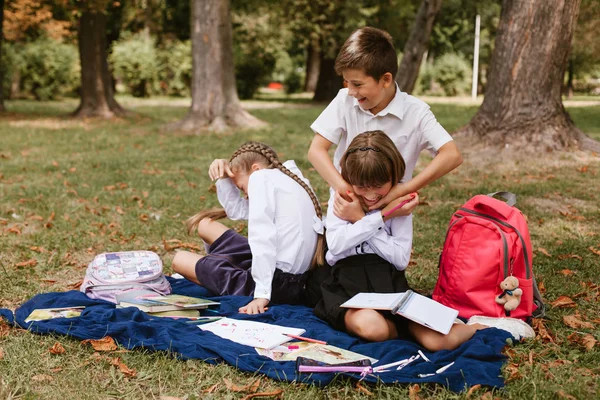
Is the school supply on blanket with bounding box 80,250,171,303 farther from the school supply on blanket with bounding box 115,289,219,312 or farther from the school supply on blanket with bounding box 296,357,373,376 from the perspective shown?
the school supply on blanket with bounding box 296,357,373,376

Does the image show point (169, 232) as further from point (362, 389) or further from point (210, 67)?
point (210, 67)

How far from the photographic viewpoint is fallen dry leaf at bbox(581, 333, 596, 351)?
10.9 feet

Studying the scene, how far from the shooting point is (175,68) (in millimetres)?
26438

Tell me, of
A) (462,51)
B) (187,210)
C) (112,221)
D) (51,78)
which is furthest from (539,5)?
(462,51)

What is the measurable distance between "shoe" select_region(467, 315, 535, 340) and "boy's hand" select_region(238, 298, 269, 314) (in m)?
1.20

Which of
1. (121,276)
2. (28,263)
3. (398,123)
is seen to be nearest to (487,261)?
(398,123)

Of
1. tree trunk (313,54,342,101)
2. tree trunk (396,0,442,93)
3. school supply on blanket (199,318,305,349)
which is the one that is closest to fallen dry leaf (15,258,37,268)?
school supply on blanket (199,318,305,349)

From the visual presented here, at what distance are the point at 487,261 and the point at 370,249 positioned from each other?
68 centimetres

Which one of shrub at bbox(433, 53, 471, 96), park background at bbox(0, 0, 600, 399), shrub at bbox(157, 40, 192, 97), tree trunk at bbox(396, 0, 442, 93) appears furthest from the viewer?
shrub at bbox(433, 53, 471, 96)

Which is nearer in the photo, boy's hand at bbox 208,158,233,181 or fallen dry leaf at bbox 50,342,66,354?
fallen dry leaf at bbox 50,342,66,354

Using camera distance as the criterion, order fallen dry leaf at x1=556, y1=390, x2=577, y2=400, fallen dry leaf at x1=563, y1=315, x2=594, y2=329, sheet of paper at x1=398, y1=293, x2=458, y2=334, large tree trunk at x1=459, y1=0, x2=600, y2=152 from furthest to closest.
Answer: large tree trunk at x1=459, y1=0, x2=600, y2=152 < fallen dry leaf at x1=563, y1=315, x2=594, y2=329 < sheet of paper at x1=398, y1=293, x2=458, y2=334 < fallen dry leaf at x1=556, y1=390, x2=577, y2=400

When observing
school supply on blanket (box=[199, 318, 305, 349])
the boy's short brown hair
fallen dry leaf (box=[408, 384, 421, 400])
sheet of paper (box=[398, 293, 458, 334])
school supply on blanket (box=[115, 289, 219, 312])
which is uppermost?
the boy's short brown hair

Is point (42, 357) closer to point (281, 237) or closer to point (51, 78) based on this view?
point (281, 237)

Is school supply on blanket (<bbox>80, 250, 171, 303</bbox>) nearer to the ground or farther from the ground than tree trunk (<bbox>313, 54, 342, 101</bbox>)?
nearer to the ground
